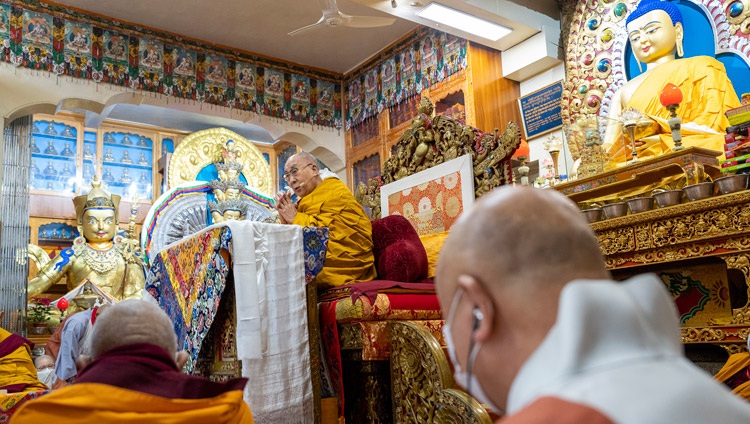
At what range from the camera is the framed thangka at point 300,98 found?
9.25 m

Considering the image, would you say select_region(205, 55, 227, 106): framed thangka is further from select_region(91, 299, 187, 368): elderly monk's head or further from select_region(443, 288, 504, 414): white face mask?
select_region(443, 288, 504, 414): white face mask

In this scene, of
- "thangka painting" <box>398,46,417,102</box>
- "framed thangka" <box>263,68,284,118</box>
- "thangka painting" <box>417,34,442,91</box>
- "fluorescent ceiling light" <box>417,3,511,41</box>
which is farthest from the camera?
"framed thangka" <box>263,68,284,118</box>

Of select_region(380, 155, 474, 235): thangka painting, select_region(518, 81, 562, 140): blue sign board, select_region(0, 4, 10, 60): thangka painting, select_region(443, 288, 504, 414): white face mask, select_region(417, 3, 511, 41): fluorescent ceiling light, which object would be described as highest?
select_region(0, 4, 10, 60): thangka painting

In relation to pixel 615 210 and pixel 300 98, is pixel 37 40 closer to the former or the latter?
pixel 300 98

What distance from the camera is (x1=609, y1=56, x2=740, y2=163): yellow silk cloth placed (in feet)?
16.6

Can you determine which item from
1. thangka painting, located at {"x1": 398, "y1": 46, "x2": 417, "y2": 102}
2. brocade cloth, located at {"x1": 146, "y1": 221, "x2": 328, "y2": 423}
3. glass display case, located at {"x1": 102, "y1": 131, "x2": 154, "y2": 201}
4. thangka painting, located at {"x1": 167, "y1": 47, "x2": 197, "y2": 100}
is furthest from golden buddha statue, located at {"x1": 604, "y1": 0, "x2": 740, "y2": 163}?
glass display case, located at {"x1": 102, "y1": 131, "x2": 154, "y2": 201}

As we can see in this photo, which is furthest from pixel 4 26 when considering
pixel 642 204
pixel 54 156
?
pixel 642 204

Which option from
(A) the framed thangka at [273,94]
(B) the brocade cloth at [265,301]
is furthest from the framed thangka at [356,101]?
(B) the brocade cloth at [265,301]

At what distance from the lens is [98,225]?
8.56m

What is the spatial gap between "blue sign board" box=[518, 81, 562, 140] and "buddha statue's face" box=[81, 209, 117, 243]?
5.51m

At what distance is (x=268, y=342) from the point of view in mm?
3094

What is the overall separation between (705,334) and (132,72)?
7.13m

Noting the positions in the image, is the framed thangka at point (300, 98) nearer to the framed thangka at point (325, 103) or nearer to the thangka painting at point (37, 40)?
the framed thangka at point (325, 103)

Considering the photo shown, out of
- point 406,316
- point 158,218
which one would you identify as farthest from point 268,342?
point 158,218
